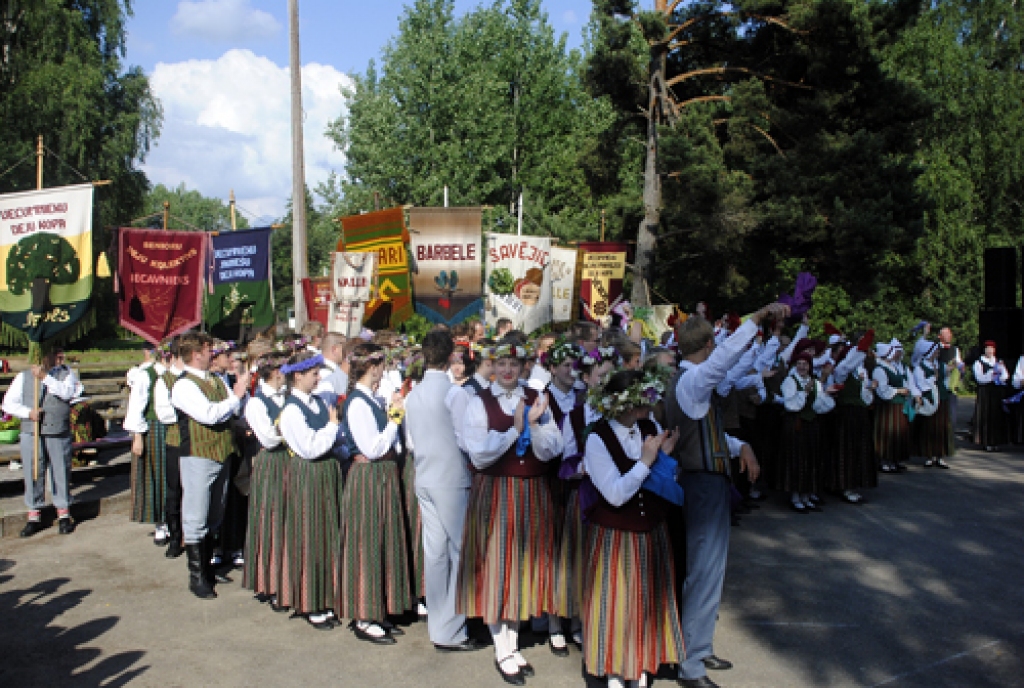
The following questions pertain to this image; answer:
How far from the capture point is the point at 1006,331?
1338 cm

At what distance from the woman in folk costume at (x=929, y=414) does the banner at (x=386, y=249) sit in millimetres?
7105

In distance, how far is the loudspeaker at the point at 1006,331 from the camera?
43.9ft

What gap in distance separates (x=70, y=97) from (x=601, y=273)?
21.4 meters

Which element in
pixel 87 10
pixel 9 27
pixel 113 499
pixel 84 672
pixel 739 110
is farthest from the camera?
pixel 87 10

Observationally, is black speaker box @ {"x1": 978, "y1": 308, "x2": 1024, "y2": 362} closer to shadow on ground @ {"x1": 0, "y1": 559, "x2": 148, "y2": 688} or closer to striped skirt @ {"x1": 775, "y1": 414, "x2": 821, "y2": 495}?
striped skirt @ {"x1": 775, "y1": 414, "x2": 821, "y2": 495}

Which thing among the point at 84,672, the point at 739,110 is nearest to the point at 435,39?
the point at 739,110

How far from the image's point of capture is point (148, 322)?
9.95 meters

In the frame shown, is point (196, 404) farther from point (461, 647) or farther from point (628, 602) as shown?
point (628, 602)

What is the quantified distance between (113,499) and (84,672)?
174 inches

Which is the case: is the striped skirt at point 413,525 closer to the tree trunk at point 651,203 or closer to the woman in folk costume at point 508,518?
the woman in folk costume at point 508,518

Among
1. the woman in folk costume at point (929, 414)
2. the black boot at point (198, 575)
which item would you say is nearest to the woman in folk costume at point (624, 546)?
the black boot at point (198, 575)

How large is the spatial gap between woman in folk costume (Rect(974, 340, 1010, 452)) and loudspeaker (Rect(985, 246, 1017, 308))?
2.79ft

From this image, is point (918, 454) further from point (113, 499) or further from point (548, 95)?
point (548, 95)

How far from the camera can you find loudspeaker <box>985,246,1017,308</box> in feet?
44.2
